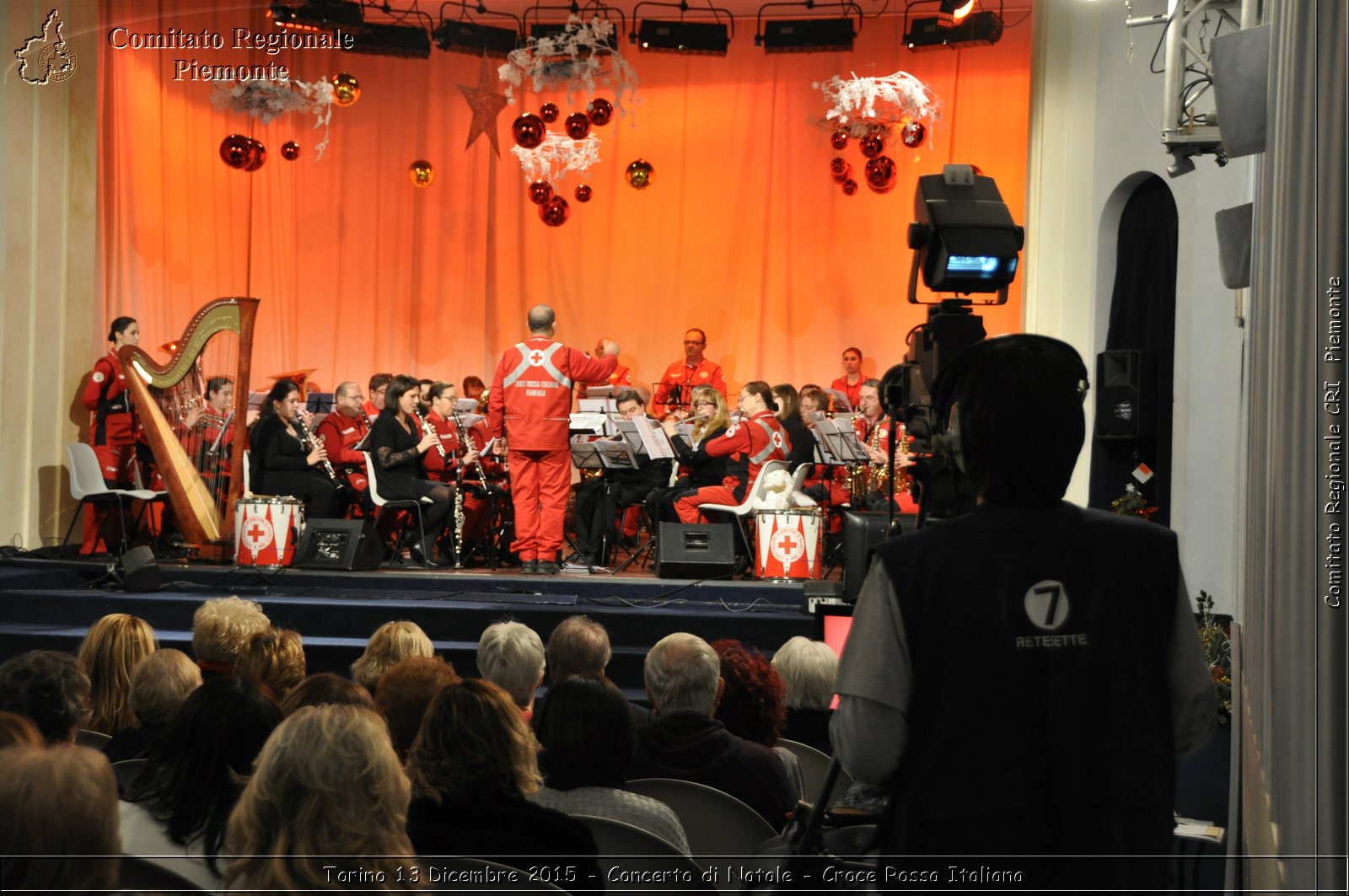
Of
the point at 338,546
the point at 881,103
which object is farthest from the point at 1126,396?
the point at 881,103

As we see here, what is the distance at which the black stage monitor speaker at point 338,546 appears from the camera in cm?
825

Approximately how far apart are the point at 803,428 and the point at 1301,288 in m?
7.77

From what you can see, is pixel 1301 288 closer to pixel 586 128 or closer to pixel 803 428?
pixel 803 428

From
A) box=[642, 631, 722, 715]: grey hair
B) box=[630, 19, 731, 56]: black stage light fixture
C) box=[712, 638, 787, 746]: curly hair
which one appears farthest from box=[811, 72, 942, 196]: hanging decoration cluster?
box=[642, 631, 722, 715]: grey hair

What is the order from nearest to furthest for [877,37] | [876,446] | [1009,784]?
[1009,784] → [876,446] → [877,37]

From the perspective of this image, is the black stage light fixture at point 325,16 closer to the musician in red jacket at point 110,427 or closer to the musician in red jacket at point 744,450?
the musician in red jacket at point 110,427

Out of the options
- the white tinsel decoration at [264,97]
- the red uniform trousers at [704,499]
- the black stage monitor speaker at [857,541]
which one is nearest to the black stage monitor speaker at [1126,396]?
the red uniform trousers at [704,499]

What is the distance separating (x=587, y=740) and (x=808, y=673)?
4.97 feet

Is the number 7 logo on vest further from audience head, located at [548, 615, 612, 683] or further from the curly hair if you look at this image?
audience head, located at [548, 615, 612, 683]

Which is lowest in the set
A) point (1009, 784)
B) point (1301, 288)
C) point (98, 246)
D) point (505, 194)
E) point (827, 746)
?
point (827, 746)

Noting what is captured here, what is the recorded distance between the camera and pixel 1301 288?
5.78ft

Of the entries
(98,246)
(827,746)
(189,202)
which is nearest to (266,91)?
(189,202)

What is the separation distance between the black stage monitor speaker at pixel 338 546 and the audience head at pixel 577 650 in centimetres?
442

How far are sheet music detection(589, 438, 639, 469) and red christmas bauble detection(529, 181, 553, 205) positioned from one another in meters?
4.12
